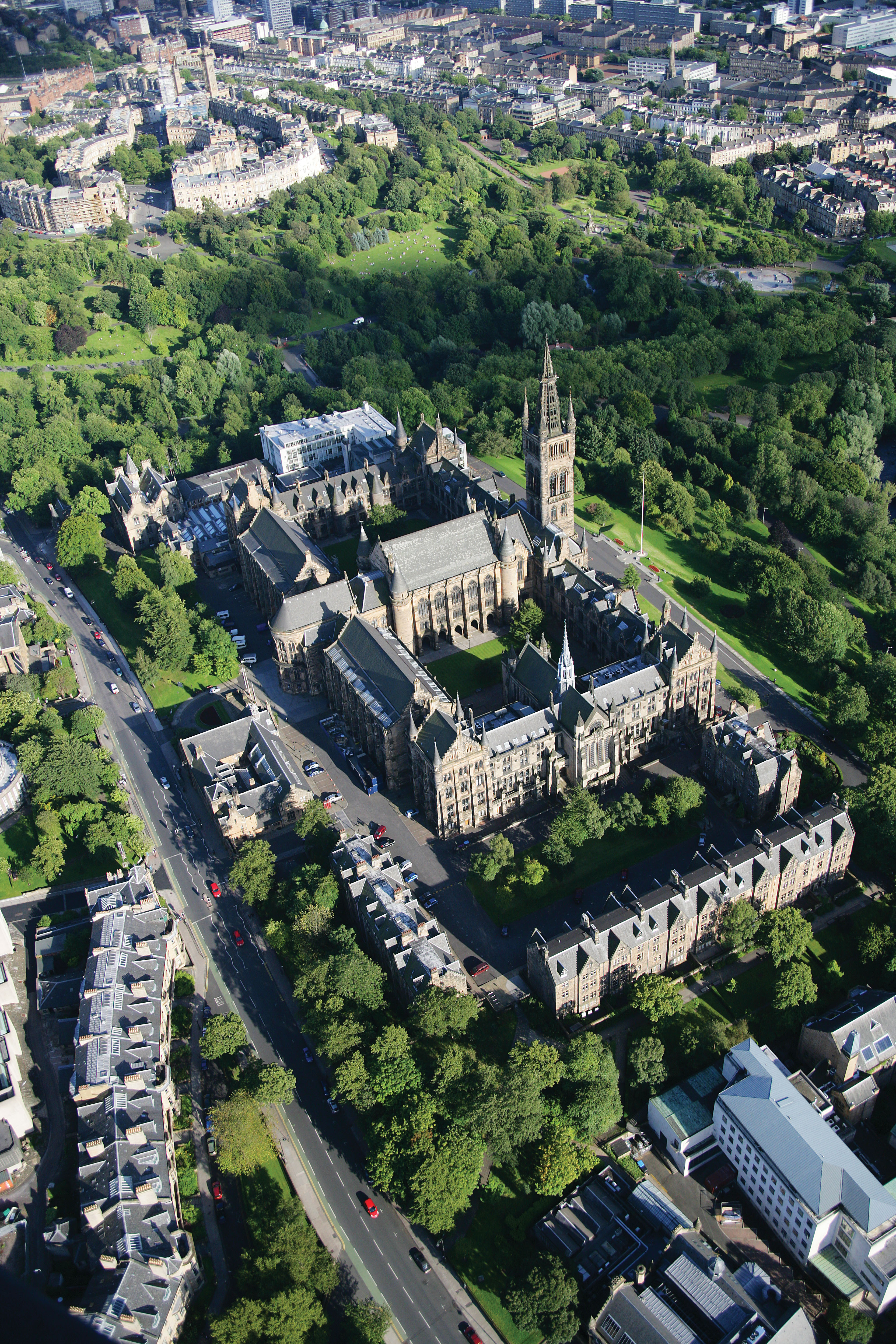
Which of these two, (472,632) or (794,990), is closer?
(794,990)

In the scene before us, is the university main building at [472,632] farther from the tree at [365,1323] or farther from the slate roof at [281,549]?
the tree at [365,1323]

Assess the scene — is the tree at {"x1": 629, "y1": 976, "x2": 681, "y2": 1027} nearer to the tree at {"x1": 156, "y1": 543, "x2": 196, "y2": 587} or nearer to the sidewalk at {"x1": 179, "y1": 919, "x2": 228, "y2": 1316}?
the sidewalk at {"x1": 179, "y1": 919, "x2": 228, "y2": 1316}

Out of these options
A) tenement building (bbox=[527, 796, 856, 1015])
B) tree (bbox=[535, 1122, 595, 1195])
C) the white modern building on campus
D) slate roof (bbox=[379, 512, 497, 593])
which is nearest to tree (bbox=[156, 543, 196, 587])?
slate roof (bbox=[379, 512, 497, 593])

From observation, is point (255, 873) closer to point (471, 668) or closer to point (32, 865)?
point (32, 865)

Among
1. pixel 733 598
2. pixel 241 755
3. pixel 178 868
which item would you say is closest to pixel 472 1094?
pixel 178 868

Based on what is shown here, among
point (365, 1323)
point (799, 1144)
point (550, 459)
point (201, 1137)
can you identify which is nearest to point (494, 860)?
point (201, 1137)
